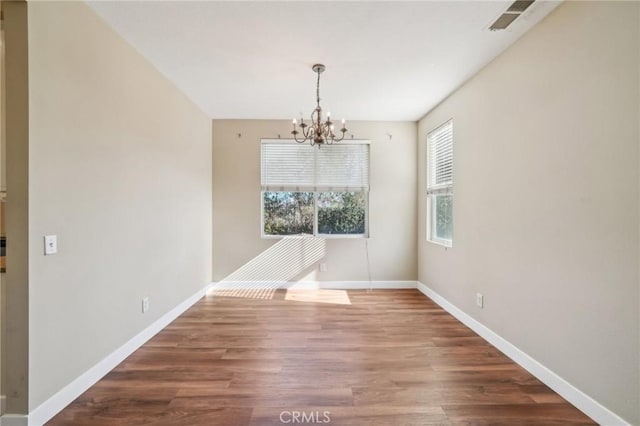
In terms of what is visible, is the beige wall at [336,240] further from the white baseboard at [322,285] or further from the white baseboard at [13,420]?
the white baseboard at [13,420]

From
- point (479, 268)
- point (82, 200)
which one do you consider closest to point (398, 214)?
point (479, 268)

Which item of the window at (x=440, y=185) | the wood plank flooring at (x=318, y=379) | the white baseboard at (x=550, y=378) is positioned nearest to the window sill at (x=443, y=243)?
the window at (x=440, y=185)

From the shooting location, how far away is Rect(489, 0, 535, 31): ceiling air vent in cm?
200

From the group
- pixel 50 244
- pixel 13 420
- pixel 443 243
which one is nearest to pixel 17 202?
pixel 50 244

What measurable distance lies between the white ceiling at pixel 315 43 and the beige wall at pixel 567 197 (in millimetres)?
381

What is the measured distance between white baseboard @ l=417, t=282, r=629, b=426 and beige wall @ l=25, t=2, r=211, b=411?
330 centimetres

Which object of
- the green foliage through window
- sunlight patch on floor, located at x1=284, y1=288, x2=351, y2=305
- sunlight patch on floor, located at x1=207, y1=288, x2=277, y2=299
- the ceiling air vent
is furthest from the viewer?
the green foliage through window

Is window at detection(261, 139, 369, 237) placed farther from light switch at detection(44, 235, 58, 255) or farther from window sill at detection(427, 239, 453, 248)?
light switch at detection(44, 235, 58, 255)

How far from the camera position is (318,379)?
219 centimetres

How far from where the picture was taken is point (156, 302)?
2.99m

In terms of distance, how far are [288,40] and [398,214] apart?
3108 mm

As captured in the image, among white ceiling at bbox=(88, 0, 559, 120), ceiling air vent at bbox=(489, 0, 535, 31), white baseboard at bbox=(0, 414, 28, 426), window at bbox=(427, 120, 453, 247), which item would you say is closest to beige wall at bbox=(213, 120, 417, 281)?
window at bbox=(427, 120, 453, 247)

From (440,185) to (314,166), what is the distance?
6.26 feet

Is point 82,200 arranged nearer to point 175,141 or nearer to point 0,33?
point 0,33
